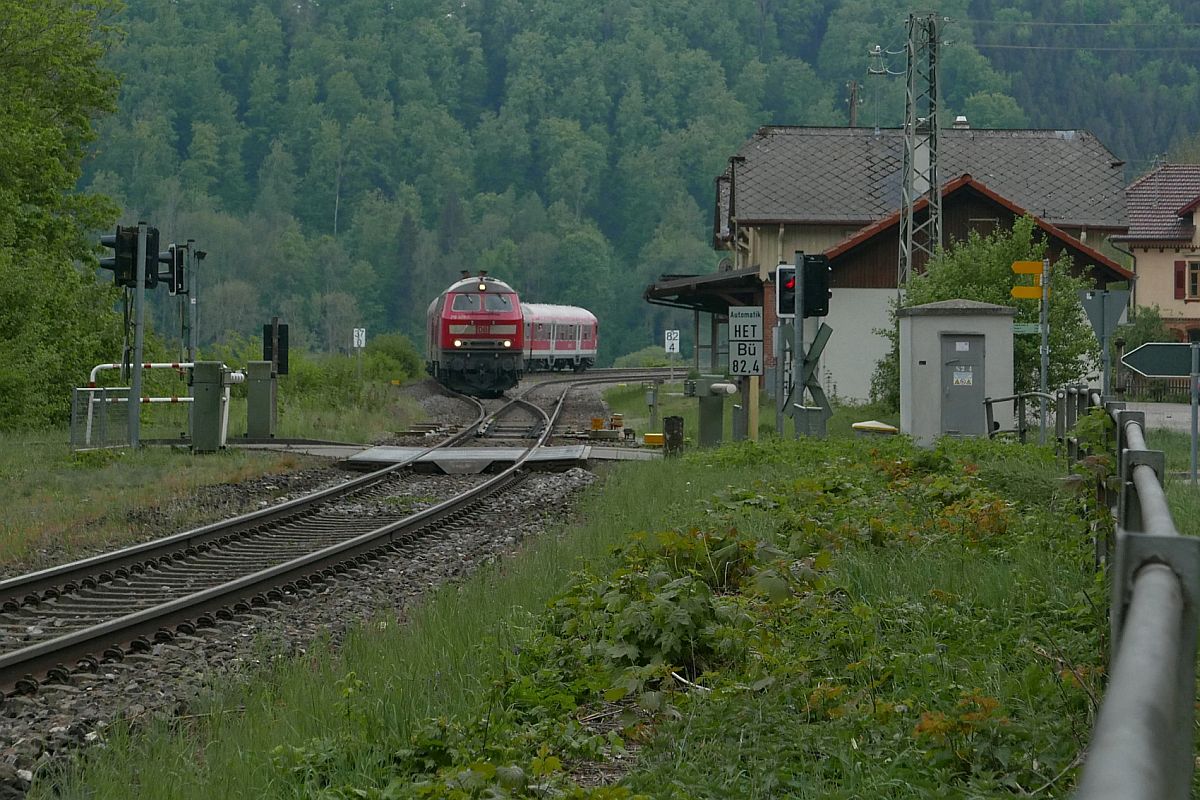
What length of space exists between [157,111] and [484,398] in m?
91.5

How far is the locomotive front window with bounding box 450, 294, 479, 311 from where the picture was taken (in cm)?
4181

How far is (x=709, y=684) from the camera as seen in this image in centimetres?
556

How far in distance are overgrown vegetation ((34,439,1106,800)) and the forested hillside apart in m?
98.9

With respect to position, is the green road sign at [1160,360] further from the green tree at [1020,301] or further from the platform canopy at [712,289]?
the platform canopy at [712,289]

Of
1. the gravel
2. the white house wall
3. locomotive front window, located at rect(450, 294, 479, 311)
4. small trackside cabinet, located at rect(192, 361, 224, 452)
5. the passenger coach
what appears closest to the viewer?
the gravel

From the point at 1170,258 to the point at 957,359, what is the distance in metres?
43.6

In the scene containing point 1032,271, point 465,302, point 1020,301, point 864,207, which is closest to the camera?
point 1032,271

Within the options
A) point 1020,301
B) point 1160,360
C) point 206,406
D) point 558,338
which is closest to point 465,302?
point 1020,301

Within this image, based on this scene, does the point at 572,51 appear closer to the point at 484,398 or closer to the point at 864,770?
the point at 484,398

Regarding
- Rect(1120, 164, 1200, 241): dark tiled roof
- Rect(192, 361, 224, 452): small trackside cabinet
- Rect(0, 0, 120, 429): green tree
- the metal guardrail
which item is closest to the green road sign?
Rect(192, 361, 224, 452): small trackside cabinet

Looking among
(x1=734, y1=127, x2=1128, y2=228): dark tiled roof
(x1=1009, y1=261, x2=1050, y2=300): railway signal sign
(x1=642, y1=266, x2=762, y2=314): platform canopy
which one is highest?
(x1=734, y1=127, x2=1128, y2=228): dark tiled roof

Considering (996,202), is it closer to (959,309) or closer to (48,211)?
(959,309)

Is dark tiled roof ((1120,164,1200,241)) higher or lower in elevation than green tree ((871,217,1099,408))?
higher

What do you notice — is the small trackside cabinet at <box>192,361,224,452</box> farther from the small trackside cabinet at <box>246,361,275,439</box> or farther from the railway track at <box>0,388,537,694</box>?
the railway track at <box>0,388,537,694</box>
